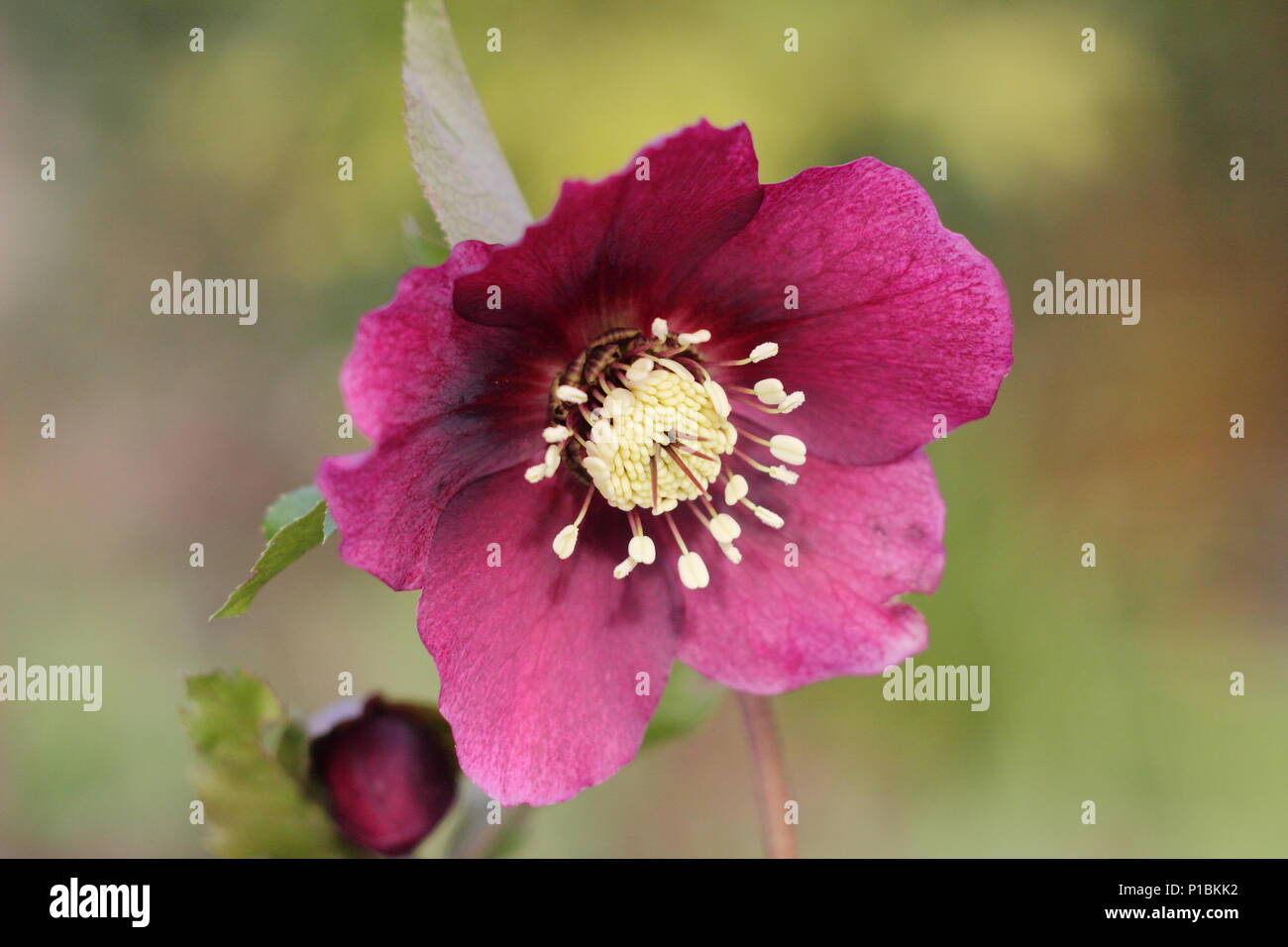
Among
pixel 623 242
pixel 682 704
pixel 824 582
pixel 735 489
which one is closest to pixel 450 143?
pixel 623 242

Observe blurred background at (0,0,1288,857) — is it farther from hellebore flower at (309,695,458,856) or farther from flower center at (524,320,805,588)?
flower center at (524,320,805,588)

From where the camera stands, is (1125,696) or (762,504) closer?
(762,504)

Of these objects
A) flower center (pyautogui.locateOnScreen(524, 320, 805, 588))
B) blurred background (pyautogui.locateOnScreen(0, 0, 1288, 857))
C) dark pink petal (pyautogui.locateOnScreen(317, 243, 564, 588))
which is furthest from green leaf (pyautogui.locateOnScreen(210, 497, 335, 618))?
blurred background (pyautogui.locateOnScreen(0, 0, 1288, 857))

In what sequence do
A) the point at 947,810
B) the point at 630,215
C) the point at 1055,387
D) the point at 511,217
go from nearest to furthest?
1. the point at 630,215
2. the point at 511,217
3. the point at 947,810
4. the point at 1055,387

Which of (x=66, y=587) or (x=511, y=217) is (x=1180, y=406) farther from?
(x=66, y=587)

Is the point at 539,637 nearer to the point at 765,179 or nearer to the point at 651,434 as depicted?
the point at 651,434

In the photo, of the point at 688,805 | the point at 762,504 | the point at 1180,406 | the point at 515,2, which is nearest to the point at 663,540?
the point at 762,504
